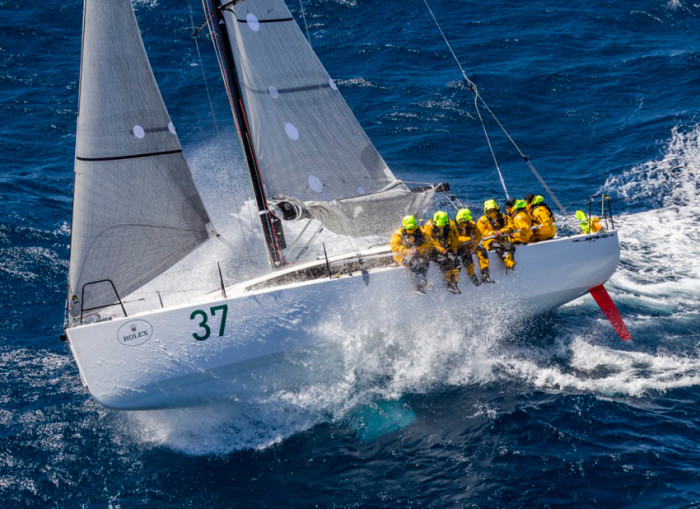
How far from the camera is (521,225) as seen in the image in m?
11.9

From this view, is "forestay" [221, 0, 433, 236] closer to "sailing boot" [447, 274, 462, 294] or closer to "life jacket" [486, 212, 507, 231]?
"life jacket" [486, 212, 507, 231]

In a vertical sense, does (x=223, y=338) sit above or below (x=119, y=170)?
below

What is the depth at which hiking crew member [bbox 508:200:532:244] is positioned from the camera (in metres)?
11.9

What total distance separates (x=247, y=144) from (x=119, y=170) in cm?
210

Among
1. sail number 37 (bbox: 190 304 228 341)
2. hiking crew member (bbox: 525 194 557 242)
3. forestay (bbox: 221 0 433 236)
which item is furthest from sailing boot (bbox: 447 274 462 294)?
sail number 37 (bbox: 190 304 228 341)

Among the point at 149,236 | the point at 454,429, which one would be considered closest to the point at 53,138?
the point at 149,236

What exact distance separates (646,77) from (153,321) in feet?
53.6

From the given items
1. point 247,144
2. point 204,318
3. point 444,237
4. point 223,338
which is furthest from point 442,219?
point 204,318

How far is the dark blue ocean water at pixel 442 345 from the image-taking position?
962 centimetres

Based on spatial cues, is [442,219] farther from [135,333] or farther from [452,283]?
[135,333]

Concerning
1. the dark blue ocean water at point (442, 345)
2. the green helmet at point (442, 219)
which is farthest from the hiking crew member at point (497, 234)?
the dark blue ocean water at point (442, 345)

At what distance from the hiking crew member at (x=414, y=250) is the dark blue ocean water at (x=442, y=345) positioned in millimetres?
694

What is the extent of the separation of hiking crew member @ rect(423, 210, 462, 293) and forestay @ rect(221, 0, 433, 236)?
3.43 ft

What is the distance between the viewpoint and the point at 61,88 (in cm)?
2131
